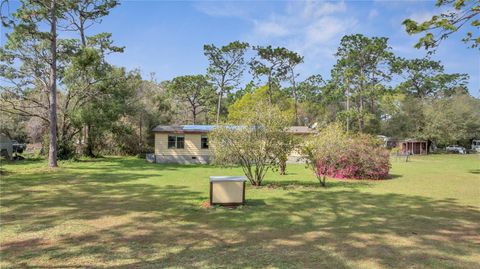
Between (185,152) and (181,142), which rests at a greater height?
(181,142)

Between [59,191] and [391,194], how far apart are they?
410 inches

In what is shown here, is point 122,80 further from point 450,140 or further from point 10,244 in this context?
point 450,140

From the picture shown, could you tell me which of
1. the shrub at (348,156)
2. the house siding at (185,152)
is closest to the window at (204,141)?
the house siding at (185,152)

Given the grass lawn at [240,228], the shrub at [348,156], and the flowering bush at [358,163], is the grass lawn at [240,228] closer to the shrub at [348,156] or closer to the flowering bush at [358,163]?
the shrub at [348,156]

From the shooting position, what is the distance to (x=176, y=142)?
75.1ft

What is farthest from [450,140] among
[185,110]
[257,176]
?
[257,176]

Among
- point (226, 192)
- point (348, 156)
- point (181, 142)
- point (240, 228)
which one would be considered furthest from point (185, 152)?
point (240, 228)

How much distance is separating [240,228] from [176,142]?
17.4 m

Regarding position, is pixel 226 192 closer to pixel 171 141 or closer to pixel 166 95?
pixel 171 141

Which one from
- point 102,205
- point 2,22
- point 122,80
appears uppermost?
point 122,80

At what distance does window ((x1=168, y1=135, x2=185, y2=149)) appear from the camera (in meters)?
22.8

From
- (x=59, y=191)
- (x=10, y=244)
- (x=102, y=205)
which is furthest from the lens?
(x=59, y=191)

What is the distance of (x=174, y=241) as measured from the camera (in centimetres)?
522

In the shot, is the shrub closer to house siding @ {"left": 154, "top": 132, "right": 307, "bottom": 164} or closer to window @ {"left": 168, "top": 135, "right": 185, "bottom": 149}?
house siding @ {"left": 154, "top": 132, "right": 307, "bottom": 164}
